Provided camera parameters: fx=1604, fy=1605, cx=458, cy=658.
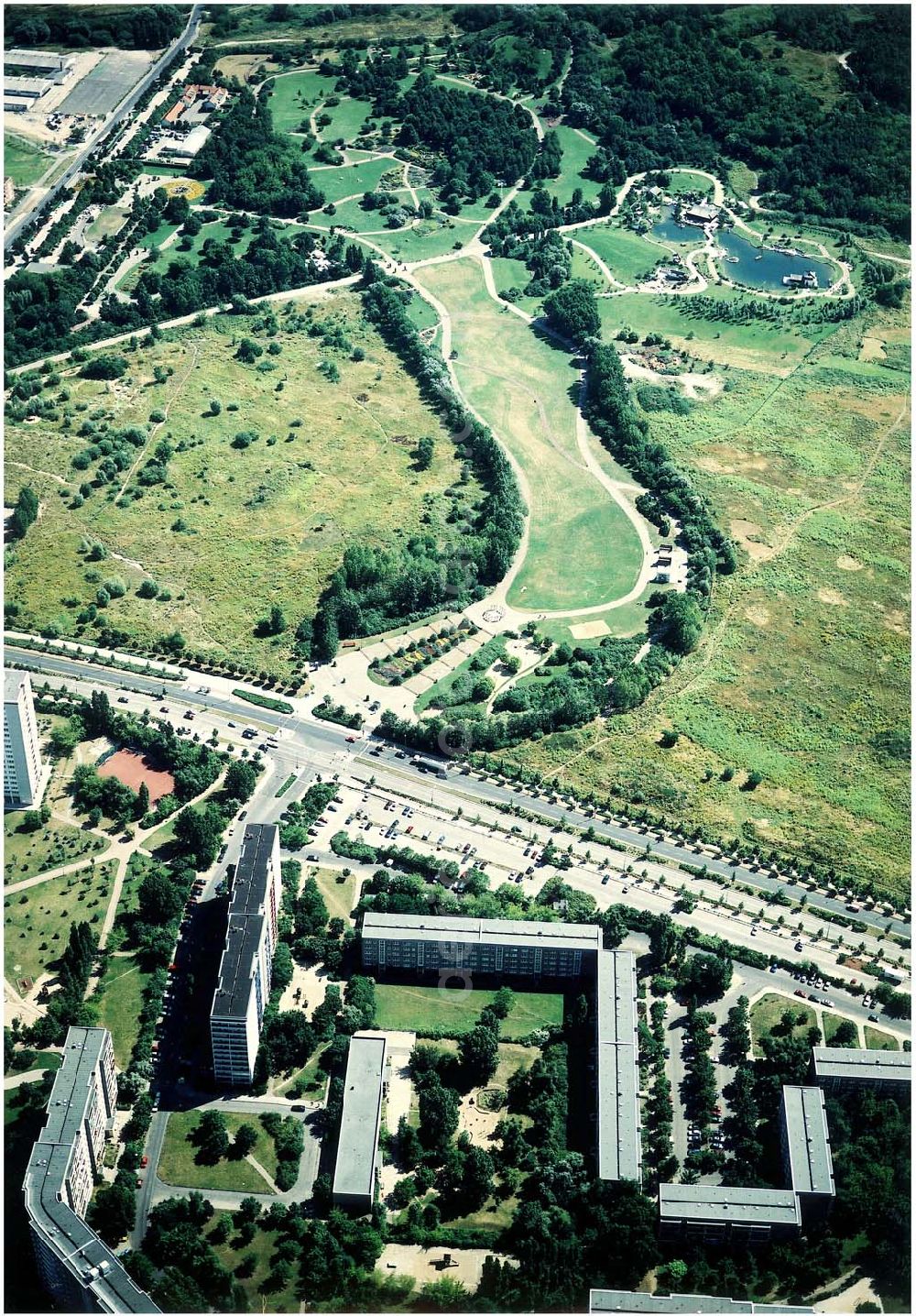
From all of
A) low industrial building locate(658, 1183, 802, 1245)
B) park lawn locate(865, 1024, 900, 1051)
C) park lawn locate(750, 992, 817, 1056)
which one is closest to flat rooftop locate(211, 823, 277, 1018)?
low industrial building locate(658, 1183, 802, 1245)

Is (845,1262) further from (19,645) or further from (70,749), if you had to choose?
(19,645)

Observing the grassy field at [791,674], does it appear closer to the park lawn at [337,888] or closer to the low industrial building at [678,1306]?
the park lawn at [337,888]

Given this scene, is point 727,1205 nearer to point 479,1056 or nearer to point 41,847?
point 479,1056

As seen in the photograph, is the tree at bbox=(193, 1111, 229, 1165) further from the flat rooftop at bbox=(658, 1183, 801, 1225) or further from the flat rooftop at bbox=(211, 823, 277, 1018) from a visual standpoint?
the flat rooftop at bbox=(658, 1183, 801, 1225)

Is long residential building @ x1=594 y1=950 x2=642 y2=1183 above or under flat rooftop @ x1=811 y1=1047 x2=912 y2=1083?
above

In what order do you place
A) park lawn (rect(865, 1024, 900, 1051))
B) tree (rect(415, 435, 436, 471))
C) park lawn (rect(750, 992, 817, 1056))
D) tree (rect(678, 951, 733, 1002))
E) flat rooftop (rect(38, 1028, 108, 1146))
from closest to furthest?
flat rooftop (rect(38, 1028, 108, 1146))
park lawn (rect(750, 992, 817, 1056))
park lawn (rect(865, 1024, 900, 1051))
tree (rect(678, 951, 733, 1002))
tree (rect(415, 435, 436, 471))

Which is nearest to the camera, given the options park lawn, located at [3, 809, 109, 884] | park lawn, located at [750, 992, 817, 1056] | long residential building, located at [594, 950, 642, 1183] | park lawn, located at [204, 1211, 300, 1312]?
park lawn, located at [204, 1211, 300, 1312]

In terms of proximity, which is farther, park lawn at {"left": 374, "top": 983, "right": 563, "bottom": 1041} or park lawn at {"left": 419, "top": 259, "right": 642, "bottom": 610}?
park lawn at {"left": 419, "top": 259, "right": 642, "bottom": 610}

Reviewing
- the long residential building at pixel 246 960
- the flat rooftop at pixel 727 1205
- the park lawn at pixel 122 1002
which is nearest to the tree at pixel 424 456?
the long residential building at pixel 246 960
